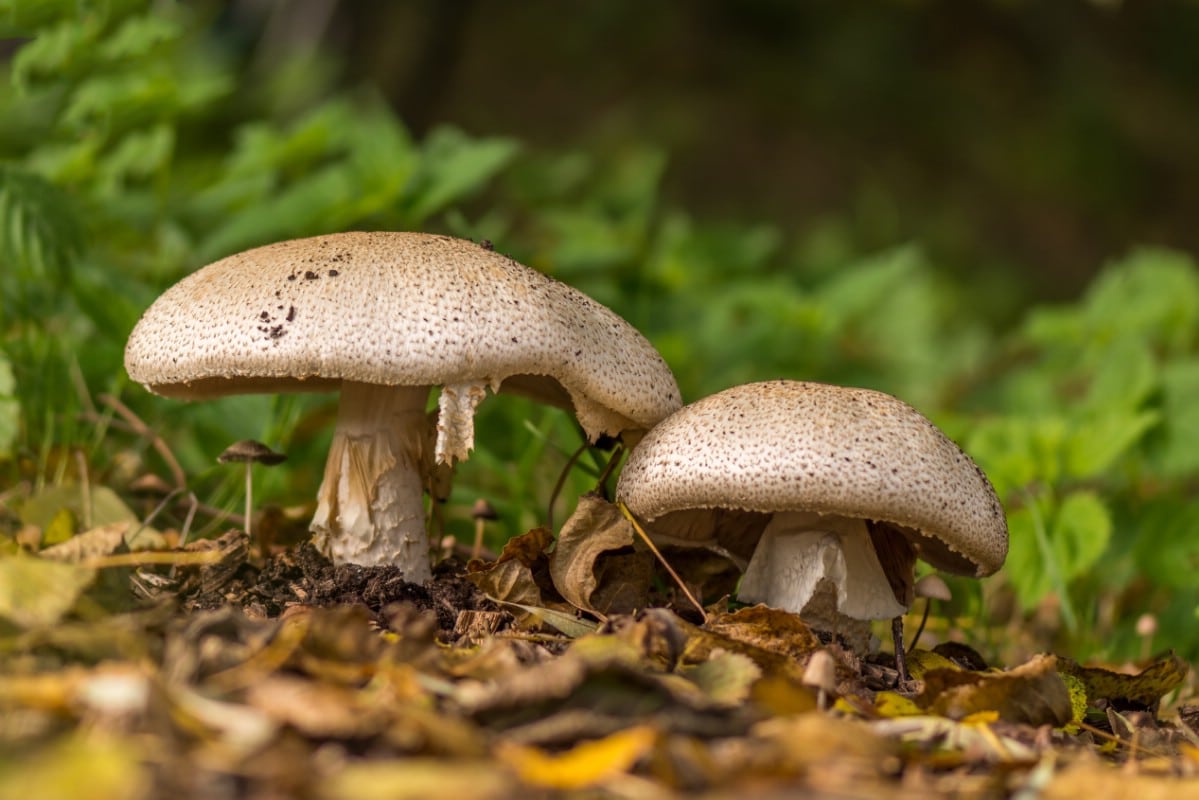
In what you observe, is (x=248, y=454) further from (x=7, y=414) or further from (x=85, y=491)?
(x=7, y=414)

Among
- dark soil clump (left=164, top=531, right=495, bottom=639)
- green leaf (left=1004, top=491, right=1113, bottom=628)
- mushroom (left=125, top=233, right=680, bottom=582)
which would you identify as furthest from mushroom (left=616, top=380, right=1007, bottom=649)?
green leaf (left=1004, top=491, right=1113, bottom=628)

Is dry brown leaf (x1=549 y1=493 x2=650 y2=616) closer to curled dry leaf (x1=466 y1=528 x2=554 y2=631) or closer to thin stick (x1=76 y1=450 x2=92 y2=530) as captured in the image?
curled dry leaf (x1=466 y1=528 x2=554 y2=631)

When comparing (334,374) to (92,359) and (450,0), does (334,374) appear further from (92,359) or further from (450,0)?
(450,0)

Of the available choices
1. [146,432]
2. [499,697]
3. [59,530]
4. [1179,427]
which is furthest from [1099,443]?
[59,530]

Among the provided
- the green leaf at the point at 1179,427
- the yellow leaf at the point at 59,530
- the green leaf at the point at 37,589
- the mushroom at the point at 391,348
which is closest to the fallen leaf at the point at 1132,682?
the mushroom at the point at 391,348

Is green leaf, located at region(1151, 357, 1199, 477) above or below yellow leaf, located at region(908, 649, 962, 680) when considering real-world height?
above

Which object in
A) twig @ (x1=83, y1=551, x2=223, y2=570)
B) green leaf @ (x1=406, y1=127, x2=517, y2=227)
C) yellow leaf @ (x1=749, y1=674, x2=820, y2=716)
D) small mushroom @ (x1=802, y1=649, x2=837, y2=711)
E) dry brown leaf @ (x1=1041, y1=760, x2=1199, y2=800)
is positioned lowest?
twig @ (x1=83, y1=551, x2=223, y2=570)

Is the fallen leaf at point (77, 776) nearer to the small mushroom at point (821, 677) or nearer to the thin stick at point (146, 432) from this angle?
the small mushroom at point (821, 677)

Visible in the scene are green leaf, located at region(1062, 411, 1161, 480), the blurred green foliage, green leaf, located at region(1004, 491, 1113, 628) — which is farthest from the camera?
green leaf, located at region(1062, 411, 1161, 480)
